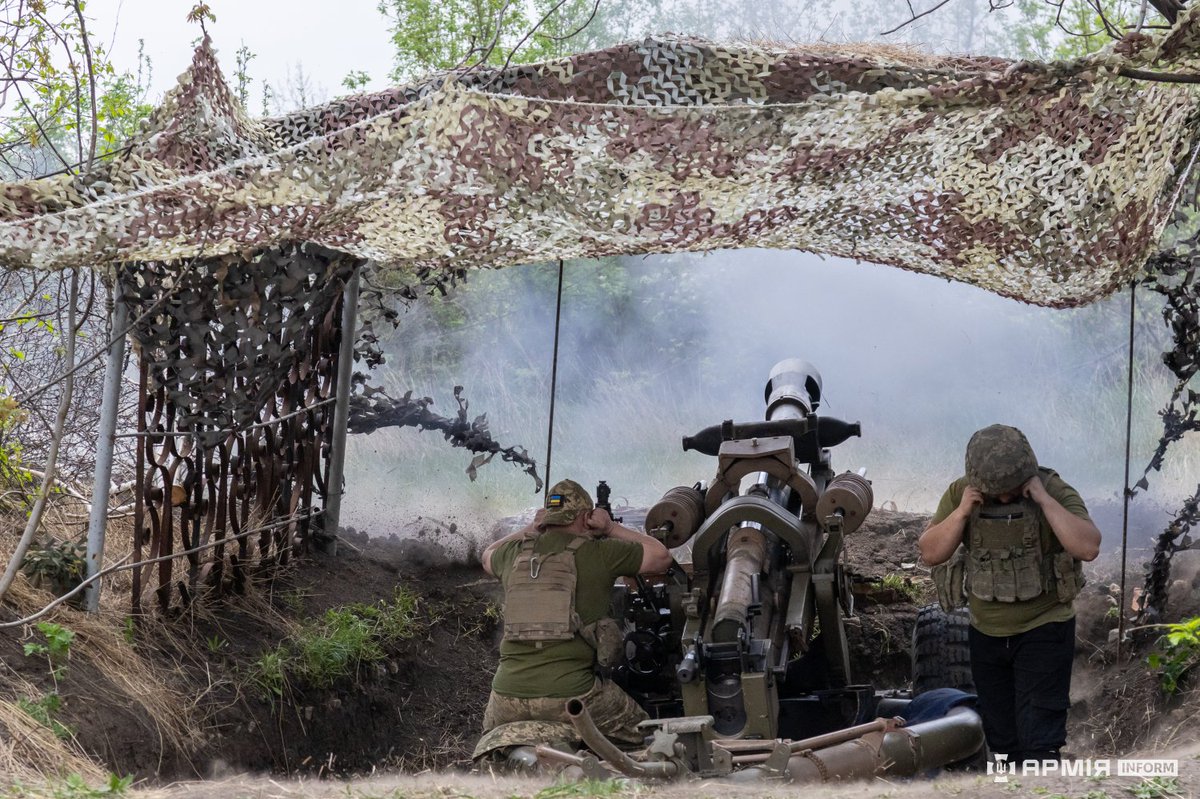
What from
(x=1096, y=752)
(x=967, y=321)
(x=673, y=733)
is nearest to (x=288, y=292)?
(x=673, y=733)

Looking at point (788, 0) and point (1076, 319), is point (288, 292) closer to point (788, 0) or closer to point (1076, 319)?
point (1076, 319)

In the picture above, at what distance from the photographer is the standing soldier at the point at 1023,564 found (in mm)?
5559

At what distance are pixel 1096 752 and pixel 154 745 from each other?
4897mm

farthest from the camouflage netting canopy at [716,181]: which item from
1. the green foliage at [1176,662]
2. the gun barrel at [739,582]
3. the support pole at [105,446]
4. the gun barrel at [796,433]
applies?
the green foliage at [1176,662]

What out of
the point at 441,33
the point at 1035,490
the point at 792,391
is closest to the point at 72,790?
the point at 1035,490

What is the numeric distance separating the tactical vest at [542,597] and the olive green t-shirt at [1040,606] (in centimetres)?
185

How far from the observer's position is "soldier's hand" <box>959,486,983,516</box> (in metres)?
5.64

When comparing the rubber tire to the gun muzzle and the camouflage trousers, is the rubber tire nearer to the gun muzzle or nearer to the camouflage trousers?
the camouflage trousers

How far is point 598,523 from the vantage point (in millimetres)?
6391

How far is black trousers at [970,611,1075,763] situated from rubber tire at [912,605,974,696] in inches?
49.2

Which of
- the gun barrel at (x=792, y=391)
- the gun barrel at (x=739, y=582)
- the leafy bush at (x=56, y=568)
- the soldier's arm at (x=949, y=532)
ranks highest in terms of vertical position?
the gun barrel at (x=792, y=391)

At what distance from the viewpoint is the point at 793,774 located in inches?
205

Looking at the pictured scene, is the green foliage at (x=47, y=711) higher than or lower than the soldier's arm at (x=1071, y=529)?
lower

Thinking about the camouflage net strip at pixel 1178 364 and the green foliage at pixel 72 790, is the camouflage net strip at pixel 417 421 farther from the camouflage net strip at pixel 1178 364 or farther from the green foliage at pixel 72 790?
the green foliage at pixel 72 790
